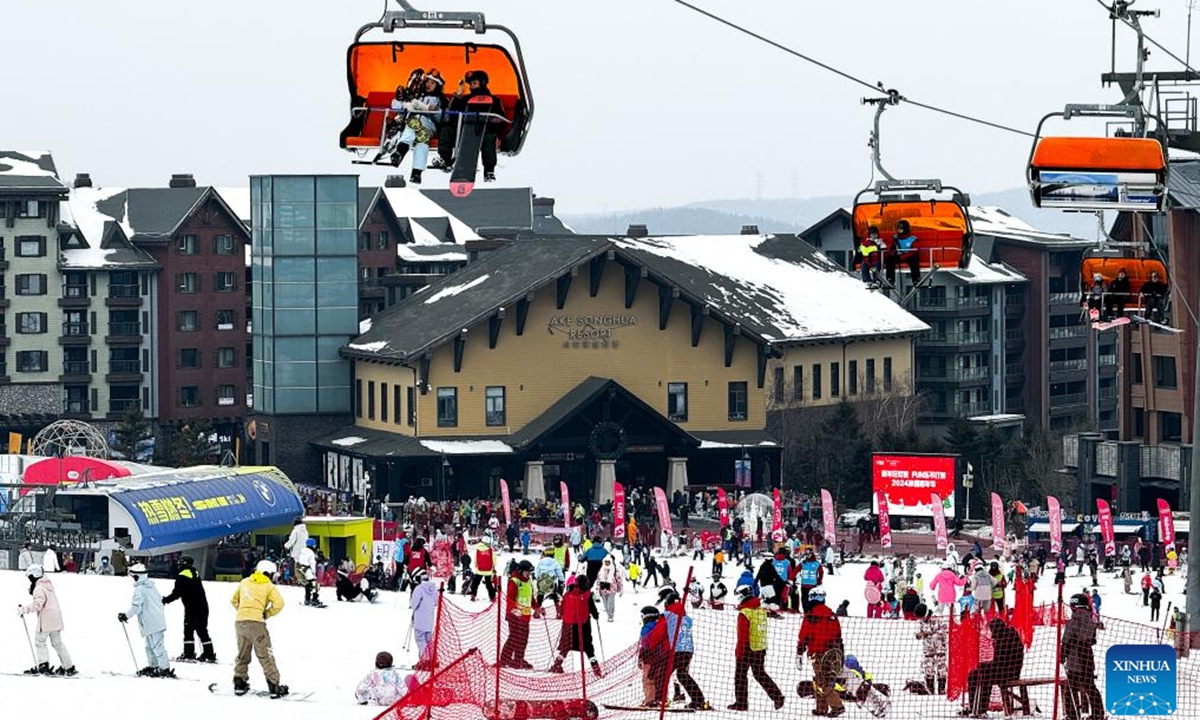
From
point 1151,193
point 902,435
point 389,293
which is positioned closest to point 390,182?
point 389,293

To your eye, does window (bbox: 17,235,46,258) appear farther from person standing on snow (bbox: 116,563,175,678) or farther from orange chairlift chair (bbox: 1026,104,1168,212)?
orange chairlift chair (bbox: 1026,104,1168,212)

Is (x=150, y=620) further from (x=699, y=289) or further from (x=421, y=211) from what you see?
(x=421, y=211)

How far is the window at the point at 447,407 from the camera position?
73.6 metres

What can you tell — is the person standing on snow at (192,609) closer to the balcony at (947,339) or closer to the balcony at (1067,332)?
the balcony at (947,339)

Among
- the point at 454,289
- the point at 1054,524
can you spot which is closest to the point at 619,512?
the point at 1054,524

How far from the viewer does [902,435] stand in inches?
2945

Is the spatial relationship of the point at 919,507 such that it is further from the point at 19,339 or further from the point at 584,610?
the point at 19,339

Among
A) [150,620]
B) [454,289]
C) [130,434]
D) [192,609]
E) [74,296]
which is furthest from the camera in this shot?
[74,296]

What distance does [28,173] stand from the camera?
94.1 m

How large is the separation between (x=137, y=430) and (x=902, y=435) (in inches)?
999

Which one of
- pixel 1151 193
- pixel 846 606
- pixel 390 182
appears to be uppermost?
pixel 390 182

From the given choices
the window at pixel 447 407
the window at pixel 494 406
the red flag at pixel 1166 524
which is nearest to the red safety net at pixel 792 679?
the red flag at pixel 1166 524

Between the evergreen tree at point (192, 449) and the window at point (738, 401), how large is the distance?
17.3 metres

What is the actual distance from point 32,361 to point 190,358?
17.7 ft
